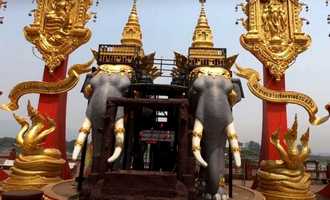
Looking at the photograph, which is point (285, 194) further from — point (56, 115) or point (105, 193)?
point (56, 115)

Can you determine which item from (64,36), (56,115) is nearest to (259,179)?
(56,115)

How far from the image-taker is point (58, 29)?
10336 mm

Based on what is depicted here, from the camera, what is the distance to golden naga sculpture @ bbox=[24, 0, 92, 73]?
10.1m

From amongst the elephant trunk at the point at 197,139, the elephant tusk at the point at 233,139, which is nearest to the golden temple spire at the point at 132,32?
the elephant trunk at the point at 197,139

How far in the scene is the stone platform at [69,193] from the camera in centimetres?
622

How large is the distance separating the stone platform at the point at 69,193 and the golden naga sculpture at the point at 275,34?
367cm

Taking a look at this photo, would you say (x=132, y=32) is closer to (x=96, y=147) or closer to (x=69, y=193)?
(x=96, y=147)

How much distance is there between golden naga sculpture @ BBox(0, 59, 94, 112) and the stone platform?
9.74 ft

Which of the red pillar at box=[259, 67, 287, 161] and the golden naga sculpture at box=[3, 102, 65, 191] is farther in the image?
the red pillar at box=[259, 67, 287, 161]

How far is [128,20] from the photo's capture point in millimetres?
10953

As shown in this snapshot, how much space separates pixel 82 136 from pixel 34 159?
3.71 m

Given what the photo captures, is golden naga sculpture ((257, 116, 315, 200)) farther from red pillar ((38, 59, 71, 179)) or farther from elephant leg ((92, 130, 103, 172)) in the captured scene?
red pillar ((38, 59, 71, 179))

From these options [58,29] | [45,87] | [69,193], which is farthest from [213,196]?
[58,29]

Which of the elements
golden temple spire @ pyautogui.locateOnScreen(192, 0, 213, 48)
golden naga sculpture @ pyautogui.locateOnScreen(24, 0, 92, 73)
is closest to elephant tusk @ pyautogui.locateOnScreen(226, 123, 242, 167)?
golden temple spire @ pyautogui.locateOnScreen(192, 0, 213, 48)
